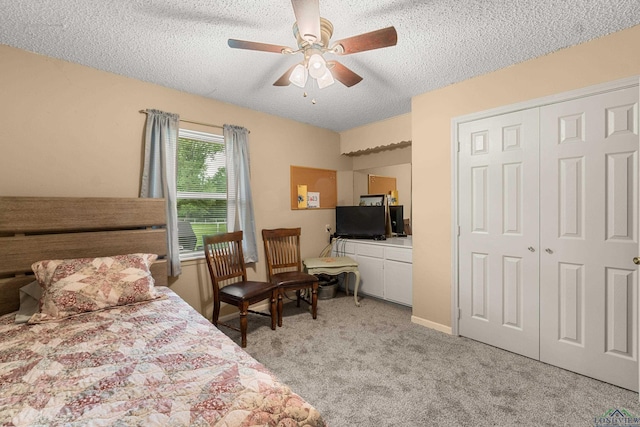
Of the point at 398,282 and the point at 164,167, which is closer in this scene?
the point at 164,167

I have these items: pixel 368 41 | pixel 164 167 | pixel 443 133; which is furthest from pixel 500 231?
pixel 164 167

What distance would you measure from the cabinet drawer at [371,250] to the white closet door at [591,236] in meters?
1.72

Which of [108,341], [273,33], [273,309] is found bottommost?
[273,309]

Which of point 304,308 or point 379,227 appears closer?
point 304,308

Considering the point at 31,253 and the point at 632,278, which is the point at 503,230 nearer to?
the point at 632,278

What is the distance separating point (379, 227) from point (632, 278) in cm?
237

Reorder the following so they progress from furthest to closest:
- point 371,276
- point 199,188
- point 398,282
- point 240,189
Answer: point 371,276
point 398,282
point 240,189
point 199,188

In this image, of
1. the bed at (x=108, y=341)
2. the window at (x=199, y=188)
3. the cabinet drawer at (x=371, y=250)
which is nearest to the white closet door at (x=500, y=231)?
the cabinet drawer at (x=371, y=250)

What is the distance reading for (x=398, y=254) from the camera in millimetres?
3443

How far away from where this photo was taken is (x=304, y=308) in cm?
349

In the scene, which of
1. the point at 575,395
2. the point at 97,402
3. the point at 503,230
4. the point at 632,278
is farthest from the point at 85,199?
the point at 632,278

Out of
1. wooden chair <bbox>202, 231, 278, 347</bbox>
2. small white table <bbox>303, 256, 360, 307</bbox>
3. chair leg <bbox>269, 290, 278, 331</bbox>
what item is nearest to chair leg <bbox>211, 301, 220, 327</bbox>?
wooden chair <bbox>202, 231, 278, 347</bbox>

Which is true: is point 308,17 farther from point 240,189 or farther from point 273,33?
point 240,189

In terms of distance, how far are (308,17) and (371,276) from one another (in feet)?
10.1
